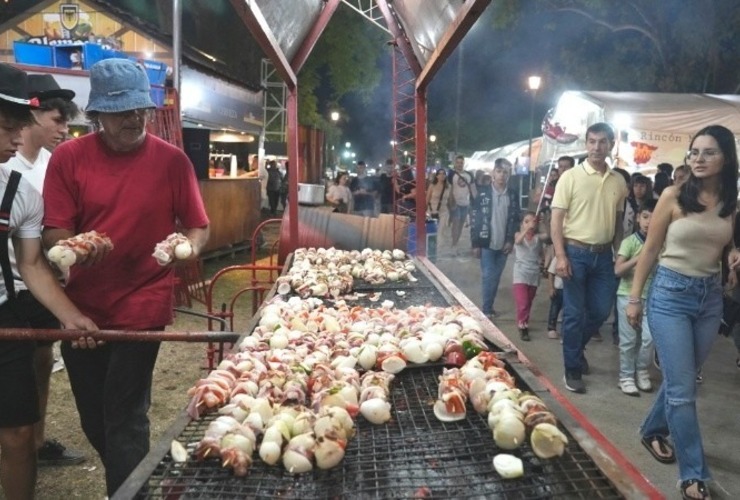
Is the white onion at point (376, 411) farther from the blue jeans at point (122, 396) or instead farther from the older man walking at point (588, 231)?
the older man walking at point (588, 231)

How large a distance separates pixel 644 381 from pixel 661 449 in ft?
5.17

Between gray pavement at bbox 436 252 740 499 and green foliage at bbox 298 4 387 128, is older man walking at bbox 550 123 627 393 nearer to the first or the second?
gray pavement at bbox 436 252 740 499

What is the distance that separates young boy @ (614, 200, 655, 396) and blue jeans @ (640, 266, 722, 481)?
74.6 inches

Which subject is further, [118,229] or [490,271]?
[490,271]

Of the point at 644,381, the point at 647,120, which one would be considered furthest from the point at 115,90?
the point at 647,120

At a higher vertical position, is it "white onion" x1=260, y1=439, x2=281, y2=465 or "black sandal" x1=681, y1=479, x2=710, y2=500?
"white onion" x1=260, y1=439, x2=281, y2=465

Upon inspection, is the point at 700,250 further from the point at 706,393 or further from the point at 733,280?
the point at 706,393

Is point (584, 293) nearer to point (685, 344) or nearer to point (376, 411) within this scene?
point (685, 344)

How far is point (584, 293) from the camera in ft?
18.1

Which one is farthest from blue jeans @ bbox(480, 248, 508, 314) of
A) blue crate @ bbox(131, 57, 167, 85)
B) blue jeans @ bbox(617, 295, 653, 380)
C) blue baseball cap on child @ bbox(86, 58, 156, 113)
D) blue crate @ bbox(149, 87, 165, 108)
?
blue crate @ bbox(131, 57, 167, 85)

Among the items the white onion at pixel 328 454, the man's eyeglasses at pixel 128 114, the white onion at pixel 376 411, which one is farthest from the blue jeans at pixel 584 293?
the man's eyeglasses at pixel 128 114

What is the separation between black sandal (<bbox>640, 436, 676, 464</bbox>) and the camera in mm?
4215

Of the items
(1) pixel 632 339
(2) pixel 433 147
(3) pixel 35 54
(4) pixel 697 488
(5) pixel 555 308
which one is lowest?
(4) pixel 697 488

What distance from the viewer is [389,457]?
2.34m
